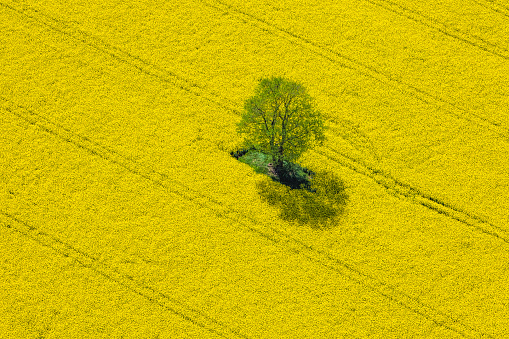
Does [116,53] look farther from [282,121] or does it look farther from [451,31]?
[451,31]

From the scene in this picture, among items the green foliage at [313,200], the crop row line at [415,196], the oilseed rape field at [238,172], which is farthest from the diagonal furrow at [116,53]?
the crop row line at [415,196]

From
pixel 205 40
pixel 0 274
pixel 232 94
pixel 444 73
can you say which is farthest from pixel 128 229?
pixel 444 73

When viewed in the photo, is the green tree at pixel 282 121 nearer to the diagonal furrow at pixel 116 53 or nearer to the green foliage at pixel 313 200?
the green foliage at pixel 313 200

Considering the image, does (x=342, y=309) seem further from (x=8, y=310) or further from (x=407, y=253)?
(x=8, y=310)

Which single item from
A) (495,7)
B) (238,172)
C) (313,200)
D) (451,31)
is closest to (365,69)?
(451,31)

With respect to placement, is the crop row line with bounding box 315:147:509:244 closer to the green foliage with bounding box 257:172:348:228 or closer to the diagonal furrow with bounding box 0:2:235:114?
the green foliage with bounding box 257:172:348:228
